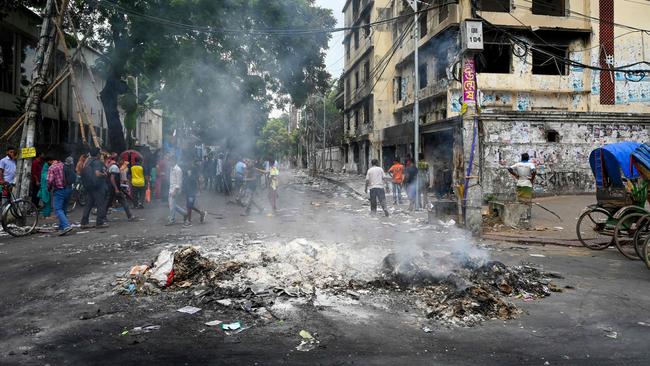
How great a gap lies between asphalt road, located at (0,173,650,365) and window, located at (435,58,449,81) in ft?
48.6

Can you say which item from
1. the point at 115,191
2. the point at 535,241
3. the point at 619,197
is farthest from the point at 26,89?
A: the point at 619,197

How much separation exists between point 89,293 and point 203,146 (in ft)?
70.0

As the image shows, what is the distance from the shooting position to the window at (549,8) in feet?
63.6

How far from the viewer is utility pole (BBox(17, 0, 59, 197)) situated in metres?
10.1

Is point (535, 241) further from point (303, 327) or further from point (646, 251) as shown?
point (303, 327)

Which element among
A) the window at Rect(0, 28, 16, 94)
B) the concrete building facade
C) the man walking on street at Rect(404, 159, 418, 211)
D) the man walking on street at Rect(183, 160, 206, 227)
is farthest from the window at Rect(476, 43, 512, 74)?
the window at Rect(0, 28, 16, 94)

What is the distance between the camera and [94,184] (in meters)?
9.56

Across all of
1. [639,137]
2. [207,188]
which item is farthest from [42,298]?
[639,137]

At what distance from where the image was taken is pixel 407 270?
525 centimetres

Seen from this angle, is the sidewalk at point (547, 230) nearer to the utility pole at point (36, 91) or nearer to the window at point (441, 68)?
the window at point (441, 68)

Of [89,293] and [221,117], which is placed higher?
[221,117]

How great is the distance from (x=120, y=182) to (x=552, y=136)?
47.8ft

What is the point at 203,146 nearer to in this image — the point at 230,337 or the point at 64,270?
the point at 64,270

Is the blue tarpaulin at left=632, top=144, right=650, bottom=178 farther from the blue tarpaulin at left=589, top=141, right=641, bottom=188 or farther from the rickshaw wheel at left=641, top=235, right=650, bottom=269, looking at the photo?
the rickshaw wheel at left=641, top=235, right=650, bottom=269
